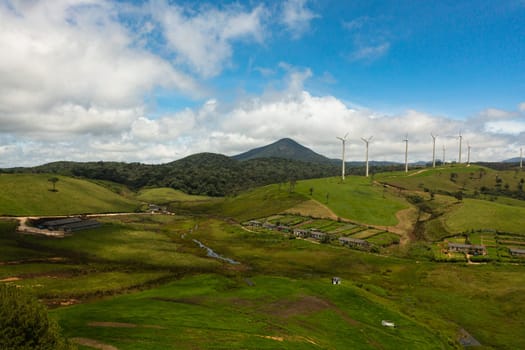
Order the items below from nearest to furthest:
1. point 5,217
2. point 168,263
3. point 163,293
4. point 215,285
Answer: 1. point 163,293
2. point 215,285
3. point 168,263
4. point 5,217

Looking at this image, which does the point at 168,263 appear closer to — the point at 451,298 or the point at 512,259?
the point at 451,298

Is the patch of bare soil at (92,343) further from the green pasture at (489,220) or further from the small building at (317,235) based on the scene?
the green pasture at (489,220)

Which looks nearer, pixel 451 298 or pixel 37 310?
pixel 37 310

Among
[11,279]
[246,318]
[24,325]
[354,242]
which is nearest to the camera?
[24,325]

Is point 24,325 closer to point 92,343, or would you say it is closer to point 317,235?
point 92,343

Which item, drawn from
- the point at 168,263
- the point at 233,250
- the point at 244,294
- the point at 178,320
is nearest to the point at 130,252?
the point at 168,263

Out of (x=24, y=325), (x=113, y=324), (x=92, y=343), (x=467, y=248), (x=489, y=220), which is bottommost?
(x=467, y=248)

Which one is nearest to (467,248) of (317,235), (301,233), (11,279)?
(317,235)
